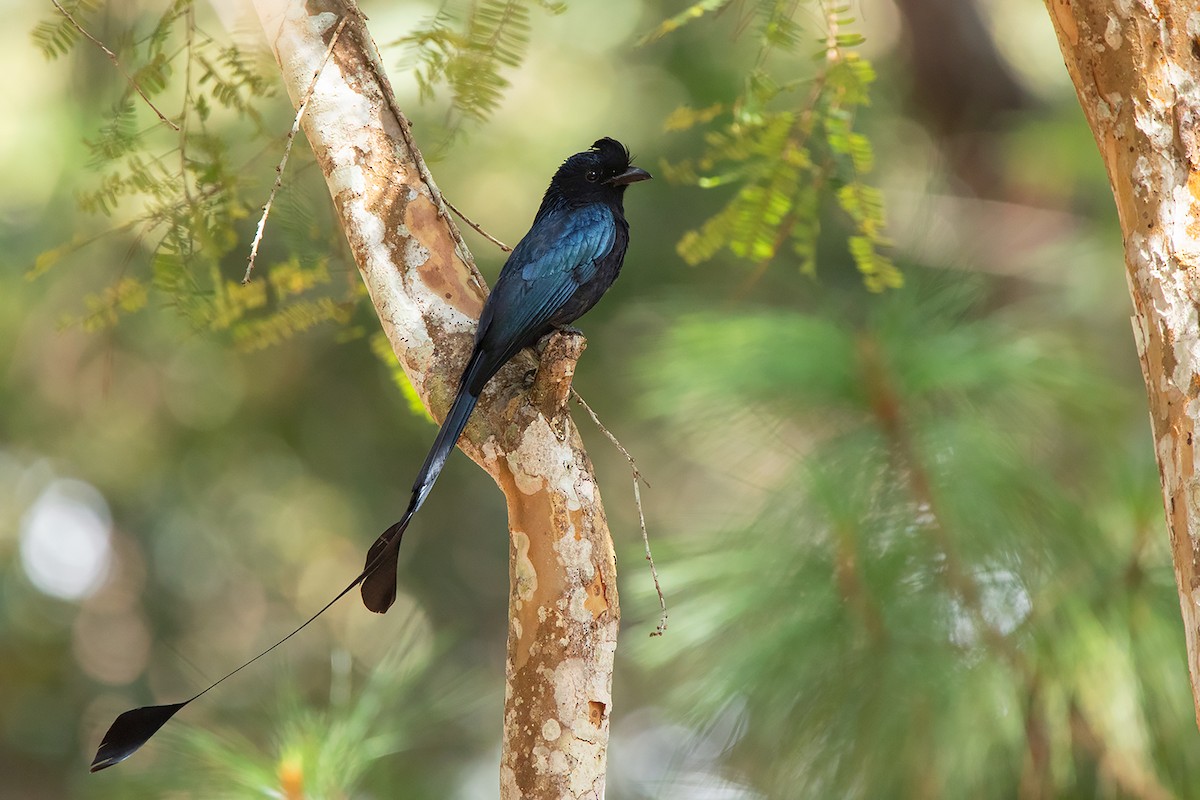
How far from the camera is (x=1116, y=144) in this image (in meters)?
1.55

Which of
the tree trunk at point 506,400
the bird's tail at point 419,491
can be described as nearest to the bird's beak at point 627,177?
the tree trunk at point 506,400

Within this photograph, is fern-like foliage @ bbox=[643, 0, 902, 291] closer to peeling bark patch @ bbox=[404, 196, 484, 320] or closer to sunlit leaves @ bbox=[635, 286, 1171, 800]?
sunlit leaves @ bbox=[635, 286, 1171, 800]

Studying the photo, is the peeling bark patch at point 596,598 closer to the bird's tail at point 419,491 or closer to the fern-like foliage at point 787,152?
the bird's tail at point 419,491

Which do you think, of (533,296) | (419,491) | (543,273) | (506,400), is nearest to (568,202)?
(543,273)

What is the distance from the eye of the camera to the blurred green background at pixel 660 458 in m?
2.10

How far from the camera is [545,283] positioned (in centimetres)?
Result: 192

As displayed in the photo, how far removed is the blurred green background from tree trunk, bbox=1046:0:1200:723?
0.58m

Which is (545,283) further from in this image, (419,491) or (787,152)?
(787,152)

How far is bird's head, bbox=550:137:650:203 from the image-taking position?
2254 millimetres

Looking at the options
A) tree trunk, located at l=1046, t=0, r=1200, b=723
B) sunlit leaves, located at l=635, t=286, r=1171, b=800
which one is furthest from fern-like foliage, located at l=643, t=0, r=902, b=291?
tree trunk, located at l=1046, t=0, r=1200, b=723

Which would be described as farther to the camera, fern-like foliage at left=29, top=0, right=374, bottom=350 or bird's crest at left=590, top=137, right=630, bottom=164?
bird's crest at left=590, top=137, right=630, bottom=164

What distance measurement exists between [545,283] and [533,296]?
0.25 ft

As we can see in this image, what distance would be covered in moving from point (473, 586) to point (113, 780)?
8.69 ft

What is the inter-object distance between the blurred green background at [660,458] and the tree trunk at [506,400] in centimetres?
24
